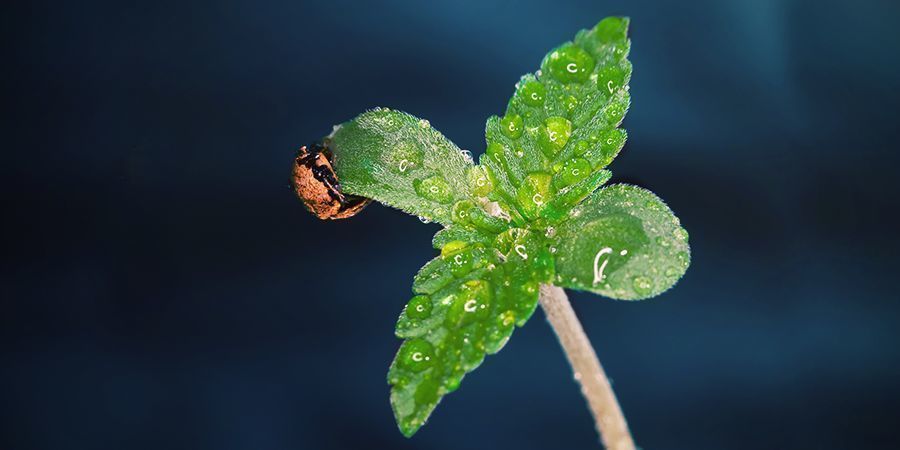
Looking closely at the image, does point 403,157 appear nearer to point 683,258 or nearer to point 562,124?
point 562,124

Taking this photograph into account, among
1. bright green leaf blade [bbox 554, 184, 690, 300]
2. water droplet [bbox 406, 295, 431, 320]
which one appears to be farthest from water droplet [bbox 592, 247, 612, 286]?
water droplet [bbox 406, 295, 431, 320]

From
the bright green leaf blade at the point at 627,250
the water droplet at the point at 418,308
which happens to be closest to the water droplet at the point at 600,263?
the bright green leaf blade at the point at 627,250

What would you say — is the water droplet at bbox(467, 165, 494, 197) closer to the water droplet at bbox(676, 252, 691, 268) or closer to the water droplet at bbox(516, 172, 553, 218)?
the water droplet at bbox(516, 172, 553, 218)

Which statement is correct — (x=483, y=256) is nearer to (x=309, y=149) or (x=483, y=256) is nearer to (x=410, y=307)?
(x=410, y=307)

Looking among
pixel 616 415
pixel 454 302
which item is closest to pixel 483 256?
pixel 454 302

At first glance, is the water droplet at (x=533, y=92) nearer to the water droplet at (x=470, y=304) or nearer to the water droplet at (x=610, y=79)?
the water droplet at (x=610, y=79)

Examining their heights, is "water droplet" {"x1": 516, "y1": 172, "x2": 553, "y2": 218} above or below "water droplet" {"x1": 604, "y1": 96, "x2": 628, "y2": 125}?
below

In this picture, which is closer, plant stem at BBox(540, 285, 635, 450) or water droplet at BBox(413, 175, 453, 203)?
plant stem at BBox(540, 285, 635, 450)

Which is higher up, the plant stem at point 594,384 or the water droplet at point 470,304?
the water droplet at point 470,304

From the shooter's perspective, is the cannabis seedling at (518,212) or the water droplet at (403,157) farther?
the water droplet at (403,157)
